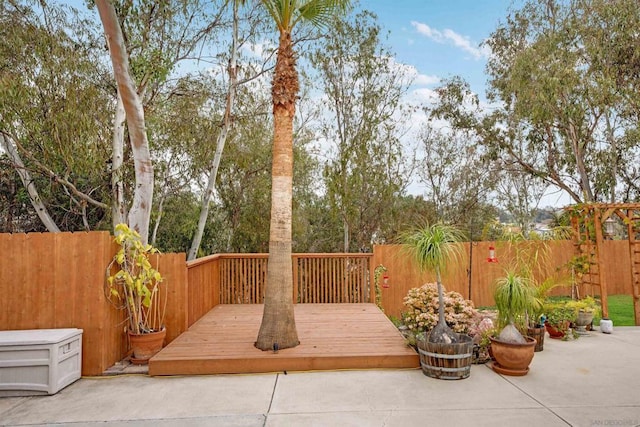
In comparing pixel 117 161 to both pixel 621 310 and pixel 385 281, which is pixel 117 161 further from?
pixel 621 310

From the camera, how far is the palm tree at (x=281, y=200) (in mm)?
4086

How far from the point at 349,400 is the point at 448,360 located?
105cm

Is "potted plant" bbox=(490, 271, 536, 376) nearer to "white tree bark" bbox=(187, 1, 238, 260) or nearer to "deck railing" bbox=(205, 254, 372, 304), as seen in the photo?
"deck railing" bbox=(205, 254, 372, 304)

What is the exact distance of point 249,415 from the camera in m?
2.84

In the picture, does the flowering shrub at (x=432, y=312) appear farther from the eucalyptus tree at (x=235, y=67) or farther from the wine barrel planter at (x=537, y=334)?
the eucalyptus tree at (x=235, y=67)

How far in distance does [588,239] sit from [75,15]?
945cm

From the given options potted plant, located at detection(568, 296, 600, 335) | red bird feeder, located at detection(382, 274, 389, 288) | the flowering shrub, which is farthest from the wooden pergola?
red bird feeder, located at detection(382, 274, 389, 288)

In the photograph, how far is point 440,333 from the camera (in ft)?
12.3

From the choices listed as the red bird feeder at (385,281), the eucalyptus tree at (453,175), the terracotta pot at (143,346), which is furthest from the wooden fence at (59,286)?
the eucalyptus tree at (453,175)

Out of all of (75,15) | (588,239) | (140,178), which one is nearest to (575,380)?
(588,239)

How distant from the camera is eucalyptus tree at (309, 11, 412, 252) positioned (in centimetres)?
837

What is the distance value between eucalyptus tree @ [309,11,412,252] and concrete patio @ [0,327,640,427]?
16.7 feet

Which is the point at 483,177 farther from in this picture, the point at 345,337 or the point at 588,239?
the point at 345,337

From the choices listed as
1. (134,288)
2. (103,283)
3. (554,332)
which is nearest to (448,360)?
(554,332)
